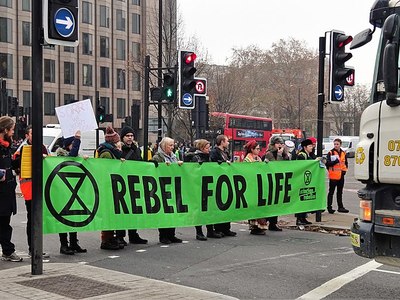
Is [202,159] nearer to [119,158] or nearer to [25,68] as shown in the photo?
[119,158]

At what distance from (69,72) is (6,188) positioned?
211ft

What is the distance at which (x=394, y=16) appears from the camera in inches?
234

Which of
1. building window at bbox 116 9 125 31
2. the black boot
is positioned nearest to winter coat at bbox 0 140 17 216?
the black boot

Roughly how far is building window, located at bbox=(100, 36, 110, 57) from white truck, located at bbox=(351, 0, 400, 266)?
7000 cm

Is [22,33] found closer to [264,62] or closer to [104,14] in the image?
[104,14]

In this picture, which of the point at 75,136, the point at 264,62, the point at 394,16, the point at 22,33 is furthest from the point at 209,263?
the point at 264,62

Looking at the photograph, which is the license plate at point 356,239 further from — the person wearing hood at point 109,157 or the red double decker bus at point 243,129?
the red double decker bus at point 243,129

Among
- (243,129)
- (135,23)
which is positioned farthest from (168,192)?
(135,23)

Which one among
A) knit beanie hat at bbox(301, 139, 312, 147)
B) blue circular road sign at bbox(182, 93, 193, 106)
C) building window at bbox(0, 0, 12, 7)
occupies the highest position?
building window at bbox(0, 0, 12, 7)

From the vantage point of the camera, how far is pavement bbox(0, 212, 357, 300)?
21.1 feet

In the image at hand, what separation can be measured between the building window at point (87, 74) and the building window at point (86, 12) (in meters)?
5.41

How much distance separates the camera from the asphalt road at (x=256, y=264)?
23.7ft

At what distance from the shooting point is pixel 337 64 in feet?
39.7

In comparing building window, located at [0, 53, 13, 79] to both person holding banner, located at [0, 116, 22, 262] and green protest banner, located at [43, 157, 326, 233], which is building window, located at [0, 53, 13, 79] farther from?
person holding banner, located at [0, 116, 22, 262]
